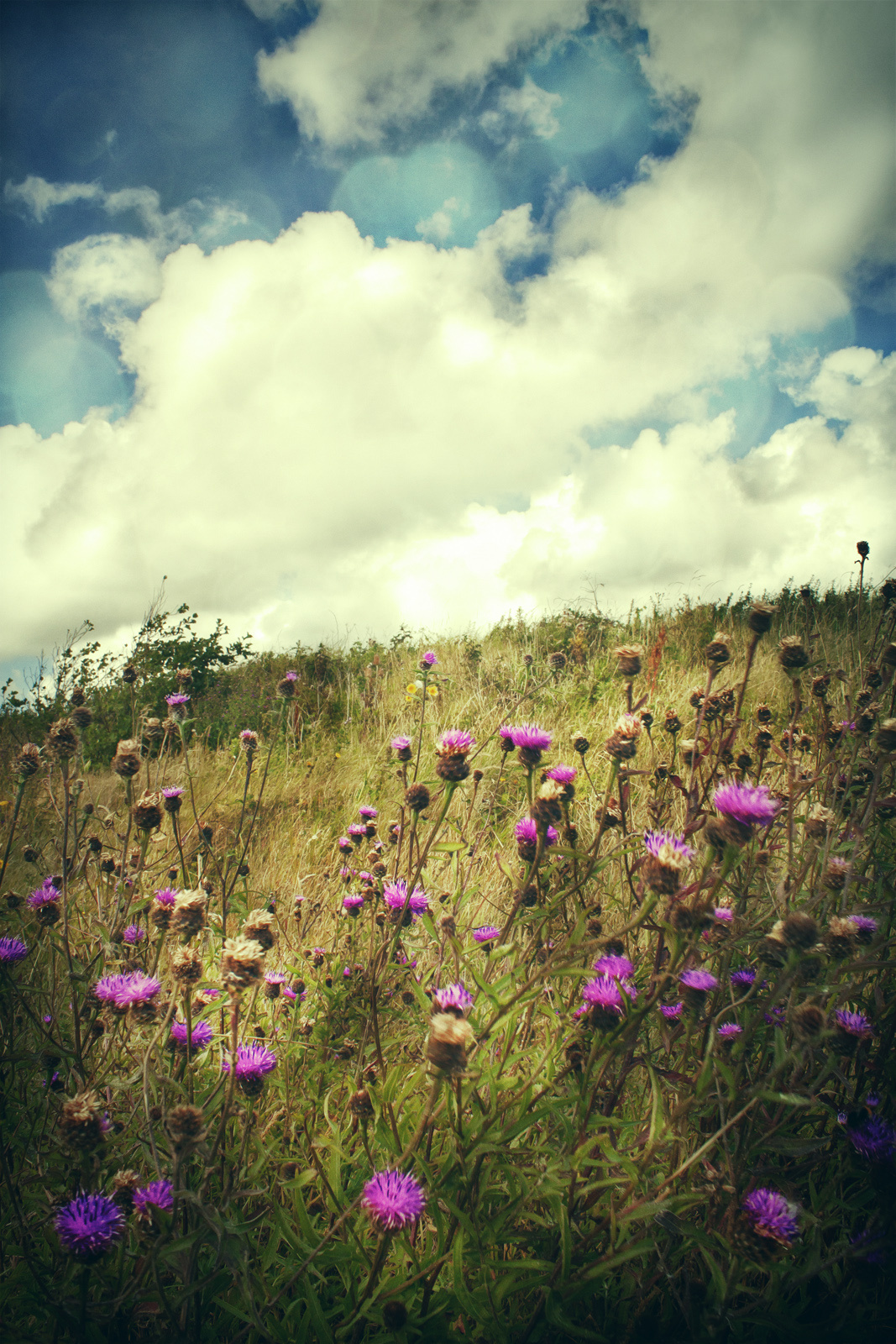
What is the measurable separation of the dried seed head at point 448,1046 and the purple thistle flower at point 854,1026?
104 centimetres

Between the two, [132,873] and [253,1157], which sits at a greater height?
[132,873]

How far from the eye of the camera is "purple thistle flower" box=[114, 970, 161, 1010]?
57.9 inches

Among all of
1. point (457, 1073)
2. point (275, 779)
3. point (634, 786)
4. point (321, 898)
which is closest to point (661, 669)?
point (634, 786)

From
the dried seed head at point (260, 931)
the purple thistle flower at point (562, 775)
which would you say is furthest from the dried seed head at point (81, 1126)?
the purple thistle flower at point (562, 775)

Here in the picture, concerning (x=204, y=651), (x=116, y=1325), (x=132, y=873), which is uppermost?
(x=204, y=651)

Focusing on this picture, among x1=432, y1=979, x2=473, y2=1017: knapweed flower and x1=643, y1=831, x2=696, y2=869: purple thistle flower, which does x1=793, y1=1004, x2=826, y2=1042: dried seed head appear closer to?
x1=643, y1=831, x2=696, y2=869: purple thistle flower

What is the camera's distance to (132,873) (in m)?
2.52

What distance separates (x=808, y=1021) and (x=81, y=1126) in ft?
4.77

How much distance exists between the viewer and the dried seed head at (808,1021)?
1091 millimetres

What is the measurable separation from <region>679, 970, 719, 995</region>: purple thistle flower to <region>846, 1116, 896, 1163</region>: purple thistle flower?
0.39 metres

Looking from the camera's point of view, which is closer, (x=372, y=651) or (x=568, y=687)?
(x=568, y=687)

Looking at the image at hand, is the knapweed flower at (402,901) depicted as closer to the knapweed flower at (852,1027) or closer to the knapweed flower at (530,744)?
the knapweed flower at (530,744)

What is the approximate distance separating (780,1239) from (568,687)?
5.51 meters

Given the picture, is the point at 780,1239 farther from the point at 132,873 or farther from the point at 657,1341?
the point at 132,873
